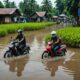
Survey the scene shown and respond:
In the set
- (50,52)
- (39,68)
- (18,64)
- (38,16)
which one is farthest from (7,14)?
(39,68)

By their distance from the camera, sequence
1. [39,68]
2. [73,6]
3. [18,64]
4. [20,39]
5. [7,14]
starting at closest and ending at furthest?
[39,68] → [18,64] → [20,39] → [73,6] → [7,14]

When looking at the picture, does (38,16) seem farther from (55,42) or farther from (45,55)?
(45,55)

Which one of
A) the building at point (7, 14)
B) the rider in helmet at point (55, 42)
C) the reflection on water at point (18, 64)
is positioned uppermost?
the rider in helmet at point (55, 42)

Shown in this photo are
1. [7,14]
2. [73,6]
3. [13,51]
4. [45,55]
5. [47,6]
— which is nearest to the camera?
[45,55]

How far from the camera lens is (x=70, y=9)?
46.3m

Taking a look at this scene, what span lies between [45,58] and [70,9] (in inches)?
1345

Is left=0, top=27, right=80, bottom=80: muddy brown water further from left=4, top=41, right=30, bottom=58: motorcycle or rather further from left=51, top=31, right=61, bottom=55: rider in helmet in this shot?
left=51, top=31, right=61, bottom=55: rider in helmet

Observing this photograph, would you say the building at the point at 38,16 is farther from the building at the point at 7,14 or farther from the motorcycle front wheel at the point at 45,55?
the motorcycle front wheel at the point at 45,55

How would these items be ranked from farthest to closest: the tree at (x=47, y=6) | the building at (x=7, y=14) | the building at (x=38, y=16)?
the tree at (x=47, y=6) < the building at (x=38, y=16) < the building at (x=7, y=14)

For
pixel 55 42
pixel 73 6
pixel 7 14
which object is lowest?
pixel 7 14

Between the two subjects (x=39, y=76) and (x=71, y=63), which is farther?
(x=71, y=63)

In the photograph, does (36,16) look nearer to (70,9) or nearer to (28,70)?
(70,9)

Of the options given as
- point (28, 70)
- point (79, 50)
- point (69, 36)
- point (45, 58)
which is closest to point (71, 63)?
point (45, 58)

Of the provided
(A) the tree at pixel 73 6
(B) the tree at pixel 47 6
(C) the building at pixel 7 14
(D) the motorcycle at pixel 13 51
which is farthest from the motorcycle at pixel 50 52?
(B) the tree at pixel 47 6
